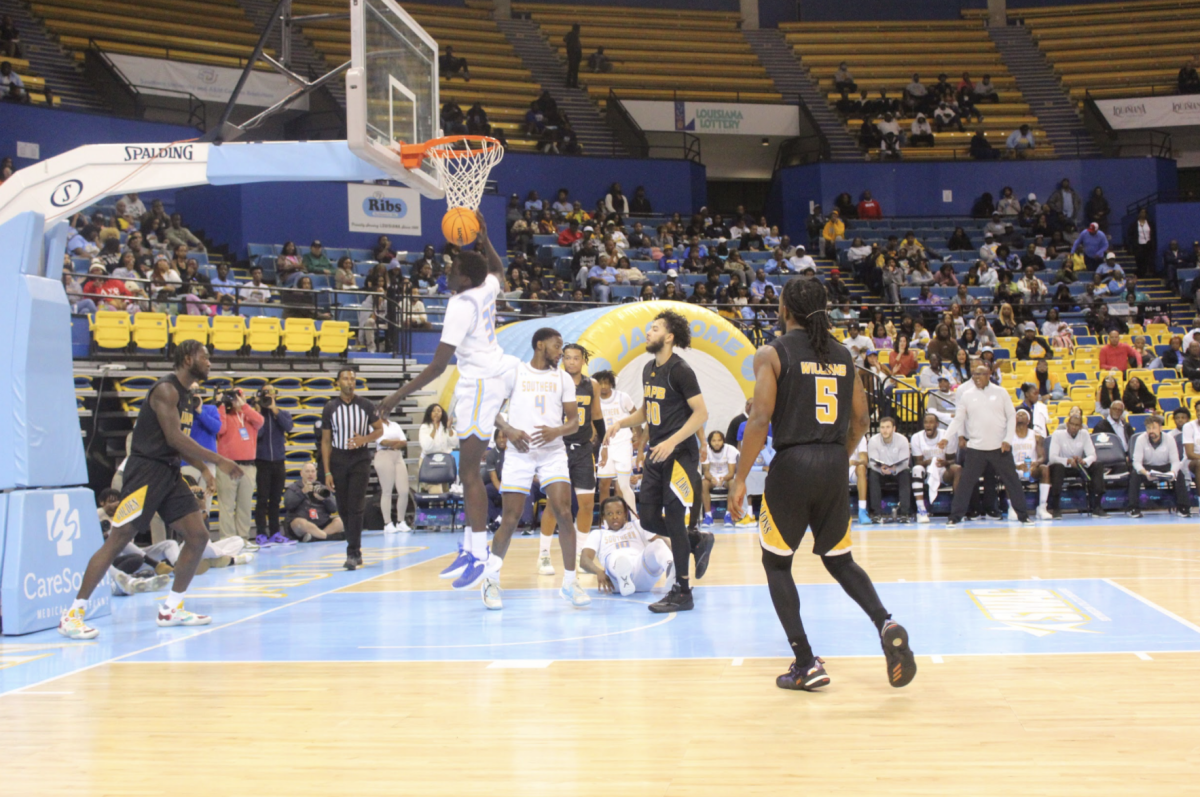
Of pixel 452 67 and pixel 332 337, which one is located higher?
pixel 452 67

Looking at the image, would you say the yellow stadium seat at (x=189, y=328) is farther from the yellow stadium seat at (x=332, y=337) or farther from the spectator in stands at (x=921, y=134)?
the spectator in stands at (x=921, y=134)

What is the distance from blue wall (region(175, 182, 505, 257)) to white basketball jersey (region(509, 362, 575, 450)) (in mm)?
14727

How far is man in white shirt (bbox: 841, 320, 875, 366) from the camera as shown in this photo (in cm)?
1848

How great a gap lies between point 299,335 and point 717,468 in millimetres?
6699

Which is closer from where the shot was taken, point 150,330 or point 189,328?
point 150,330

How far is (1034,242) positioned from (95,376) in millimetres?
20483

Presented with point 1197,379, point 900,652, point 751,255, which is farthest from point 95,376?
point 1197,379

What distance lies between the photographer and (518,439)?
7609 millimetres

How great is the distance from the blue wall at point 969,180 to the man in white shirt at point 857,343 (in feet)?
30.9

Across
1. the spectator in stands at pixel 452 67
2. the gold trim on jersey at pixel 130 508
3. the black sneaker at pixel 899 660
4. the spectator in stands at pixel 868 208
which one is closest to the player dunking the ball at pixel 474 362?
the gold trim on jersey at pixel 130 508

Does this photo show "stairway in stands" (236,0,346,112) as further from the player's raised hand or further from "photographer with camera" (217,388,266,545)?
the player's raised hand

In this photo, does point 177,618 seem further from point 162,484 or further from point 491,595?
point 491,595

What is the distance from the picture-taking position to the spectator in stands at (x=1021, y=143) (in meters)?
28.0

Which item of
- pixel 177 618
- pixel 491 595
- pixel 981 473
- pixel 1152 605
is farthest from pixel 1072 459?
pixel 177 618
